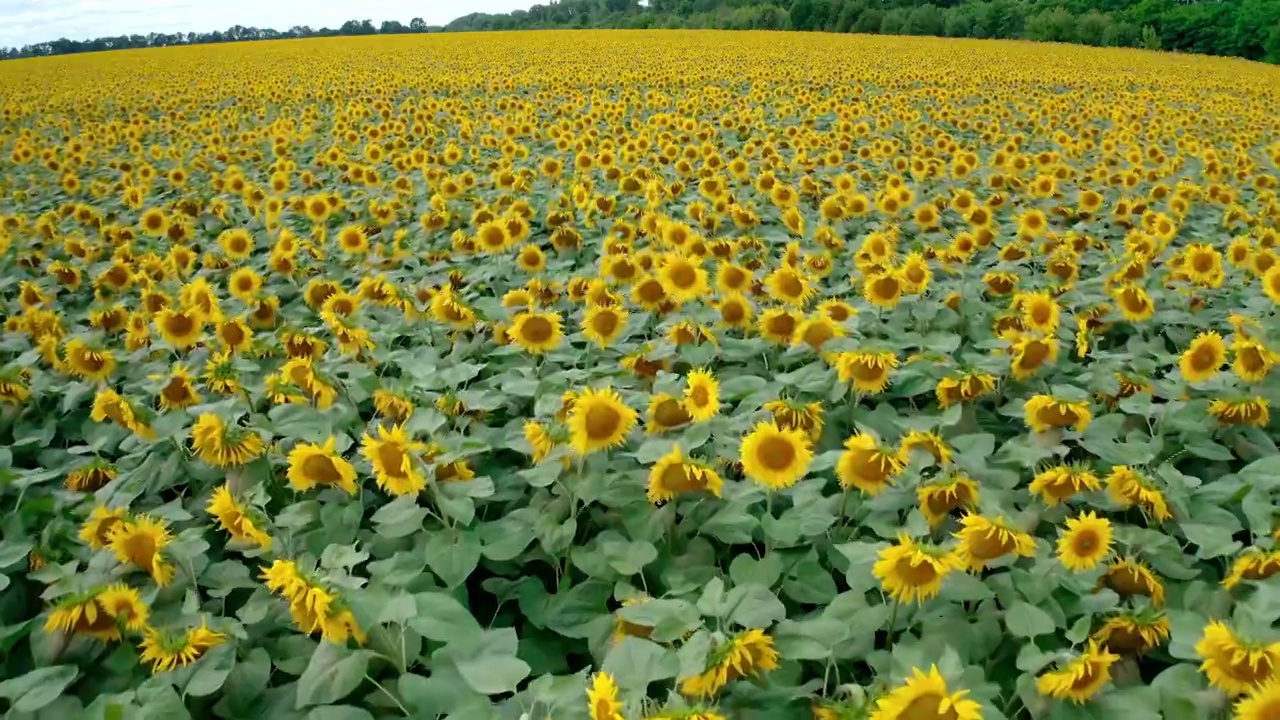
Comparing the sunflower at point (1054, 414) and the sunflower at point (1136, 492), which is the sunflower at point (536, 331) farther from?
the sunflower at point (1136, 492)

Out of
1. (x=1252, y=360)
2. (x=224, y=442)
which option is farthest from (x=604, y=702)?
(x=1252, y=360)

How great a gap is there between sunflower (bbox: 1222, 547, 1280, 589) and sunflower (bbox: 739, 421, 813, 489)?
892 millimetres

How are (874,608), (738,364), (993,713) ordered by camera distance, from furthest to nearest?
(738,364) < (874,608) < (993,713)

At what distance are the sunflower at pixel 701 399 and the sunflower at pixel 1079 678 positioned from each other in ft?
3.12

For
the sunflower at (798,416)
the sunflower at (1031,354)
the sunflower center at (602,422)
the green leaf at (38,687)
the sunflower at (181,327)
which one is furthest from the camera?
the sunflower at (181,327)

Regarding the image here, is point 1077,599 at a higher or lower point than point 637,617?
lower

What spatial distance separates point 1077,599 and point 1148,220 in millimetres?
3661

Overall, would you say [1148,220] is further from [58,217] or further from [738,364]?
[58,217]

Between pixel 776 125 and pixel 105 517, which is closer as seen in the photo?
pixel 105 517

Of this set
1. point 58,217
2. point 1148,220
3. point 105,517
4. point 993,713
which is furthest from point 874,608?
point 58,217

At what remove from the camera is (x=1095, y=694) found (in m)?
1.47

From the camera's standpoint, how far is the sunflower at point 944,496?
1.85m

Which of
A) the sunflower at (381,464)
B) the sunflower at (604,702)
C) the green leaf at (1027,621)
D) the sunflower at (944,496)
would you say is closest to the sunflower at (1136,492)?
the sunflower at (944,496)

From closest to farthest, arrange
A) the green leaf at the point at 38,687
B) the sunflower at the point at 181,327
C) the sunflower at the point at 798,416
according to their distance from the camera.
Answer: the green leaf at the point at 38,687, the sunflower at the point at 798,416, the sunflower at the point at 181,327
